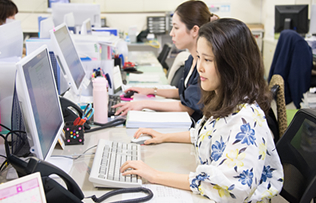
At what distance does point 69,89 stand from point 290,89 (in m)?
2.48

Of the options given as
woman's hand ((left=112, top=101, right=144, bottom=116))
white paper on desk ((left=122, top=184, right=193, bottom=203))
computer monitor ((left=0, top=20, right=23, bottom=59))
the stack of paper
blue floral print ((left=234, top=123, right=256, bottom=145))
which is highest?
computer monitor ((left=0, top=20, right=23, bottom=59))

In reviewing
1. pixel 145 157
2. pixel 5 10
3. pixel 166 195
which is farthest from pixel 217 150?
pixel 5 10

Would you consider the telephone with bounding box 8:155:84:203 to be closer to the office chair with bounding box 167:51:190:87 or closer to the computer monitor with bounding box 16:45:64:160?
the computer monitor with bounding box 16:45:64:160

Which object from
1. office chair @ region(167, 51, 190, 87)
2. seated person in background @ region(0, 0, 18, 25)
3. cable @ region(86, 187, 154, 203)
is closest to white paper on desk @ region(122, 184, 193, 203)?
cable @ region(86, 187, 154, 203)

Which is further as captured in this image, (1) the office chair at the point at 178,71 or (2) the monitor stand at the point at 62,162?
(1) the office chair at the point at 178,71

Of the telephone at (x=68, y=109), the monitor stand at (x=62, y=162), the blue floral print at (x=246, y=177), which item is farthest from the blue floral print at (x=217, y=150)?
the telephone at (x=68, y=109)

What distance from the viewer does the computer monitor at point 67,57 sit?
54.9 inches

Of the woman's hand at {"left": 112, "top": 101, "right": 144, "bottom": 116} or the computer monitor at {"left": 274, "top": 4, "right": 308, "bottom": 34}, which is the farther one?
the computer monitor at {"left": 274, "top": 4, "right": 308, "bottom": 34}

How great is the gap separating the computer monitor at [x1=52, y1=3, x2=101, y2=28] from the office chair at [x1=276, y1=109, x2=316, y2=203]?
2708 millimetres

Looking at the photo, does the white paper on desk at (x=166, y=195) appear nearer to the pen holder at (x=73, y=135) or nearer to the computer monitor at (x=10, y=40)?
the pen holder at (x=73, y=135)

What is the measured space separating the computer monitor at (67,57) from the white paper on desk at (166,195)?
0.76 meters

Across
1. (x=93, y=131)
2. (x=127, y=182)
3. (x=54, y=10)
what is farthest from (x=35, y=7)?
(x=127, y=182)

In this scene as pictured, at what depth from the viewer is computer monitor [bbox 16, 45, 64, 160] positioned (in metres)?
0.78

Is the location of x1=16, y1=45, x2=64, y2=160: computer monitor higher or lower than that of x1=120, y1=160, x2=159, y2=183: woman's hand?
higher
